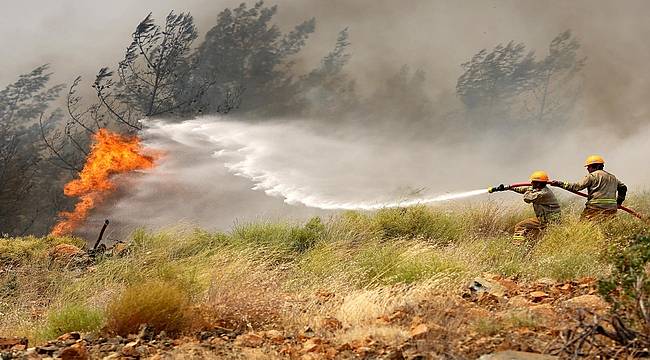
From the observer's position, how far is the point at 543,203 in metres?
10.5

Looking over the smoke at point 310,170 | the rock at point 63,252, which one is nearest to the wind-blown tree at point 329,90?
the smoke at point 310,170

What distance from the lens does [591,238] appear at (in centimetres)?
890

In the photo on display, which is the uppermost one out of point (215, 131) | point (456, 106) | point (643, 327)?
point (456, 106)

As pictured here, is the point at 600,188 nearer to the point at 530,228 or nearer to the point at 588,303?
the point at 530,228

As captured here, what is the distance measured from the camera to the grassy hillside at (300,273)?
5.09 m

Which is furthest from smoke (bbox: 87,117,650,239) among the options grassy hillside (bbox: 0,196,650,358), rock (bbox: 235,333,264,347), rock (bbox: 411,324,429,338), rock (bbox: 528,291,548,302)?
rock (bbox: 411,324,429,338)

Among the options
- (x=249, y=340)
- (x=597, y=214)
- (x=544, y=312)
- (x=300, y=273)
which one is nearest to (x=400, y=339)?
(x=249, y=340)

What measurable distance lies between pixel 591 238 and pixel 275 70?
139 feet

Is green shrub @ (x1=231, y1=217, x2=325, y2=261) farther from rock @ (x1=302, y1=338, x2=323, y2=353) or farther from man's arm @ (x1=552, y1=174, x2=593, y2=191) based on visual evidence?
rock @ (x1=302, y1=338, x2=323, y2=353)

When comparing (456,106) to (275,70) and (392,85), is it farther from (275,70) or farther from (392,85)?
(275,70)

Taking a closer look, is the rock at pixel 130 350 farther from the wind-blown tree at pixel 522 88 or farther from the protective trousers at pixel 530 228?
the wind-blown tree at pixel 522 88

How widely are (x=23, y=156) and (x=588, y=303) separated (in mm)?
38164

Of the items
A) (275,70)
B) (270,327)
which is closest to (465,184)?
(275,70)

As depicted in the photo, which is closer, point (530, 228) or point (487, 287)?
point (487, 287)
